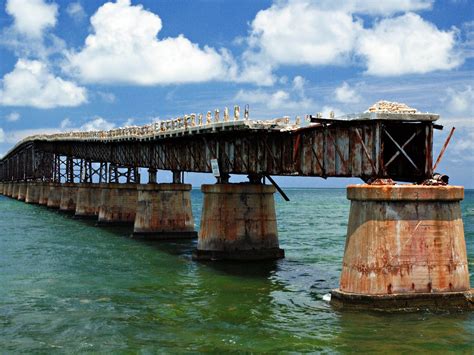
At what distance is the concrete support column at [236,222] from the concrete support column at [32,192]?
300ft

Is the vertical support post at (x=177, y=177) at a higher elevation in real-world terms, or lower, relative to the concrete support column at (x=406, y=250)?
higher

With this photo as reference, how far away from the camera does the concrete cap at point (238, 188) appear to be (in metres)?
39.3

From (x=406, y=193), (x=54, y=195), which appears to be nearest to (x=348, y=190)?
(x=406, y=193)

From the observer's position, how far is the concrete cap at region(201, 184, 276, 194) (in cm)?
3931

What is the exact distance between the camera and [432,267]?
2320 centimetres

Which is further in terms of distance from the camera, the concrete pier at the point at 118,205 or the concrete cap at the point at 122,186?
the concrete pier at the point at 118,205

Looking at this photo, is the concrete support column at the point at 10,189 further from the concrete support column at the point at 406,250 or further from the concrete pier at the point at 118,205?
the concrete support column at the point at 406,250

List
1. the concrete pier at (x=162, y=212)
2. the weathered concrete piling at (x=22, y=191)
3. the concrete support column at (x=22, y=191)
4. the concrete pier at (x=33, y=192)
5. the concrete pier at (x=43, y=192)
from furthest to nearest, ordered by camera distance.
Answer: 1. the weathered concrete piling at (x=22, y=191)
2. the concrete support column at (x=22, y=191)
3. the concrete pier at (x=33, y=192)
4. the concrete pier at (x=43, y=192)
5. the concrete pier at (x=162, y=212)

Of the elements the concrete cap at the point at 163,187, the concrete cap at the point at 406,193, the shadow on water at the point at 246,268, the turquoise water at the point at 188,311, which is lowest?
the turquoise water at the point at 188,311

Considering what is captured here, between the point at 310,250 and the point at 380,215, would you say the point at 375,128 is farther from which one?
the point at 310,250

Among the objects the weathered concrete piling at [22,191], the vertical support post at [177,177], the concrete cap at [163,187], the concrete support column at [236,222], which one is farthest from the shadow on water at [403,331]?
the weathered concrete piling at [22,191]

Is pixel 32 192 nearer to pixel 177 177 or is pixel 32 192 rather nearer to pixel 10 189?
pixel 10 189

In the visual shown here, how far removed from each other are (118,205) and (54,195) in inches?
1647

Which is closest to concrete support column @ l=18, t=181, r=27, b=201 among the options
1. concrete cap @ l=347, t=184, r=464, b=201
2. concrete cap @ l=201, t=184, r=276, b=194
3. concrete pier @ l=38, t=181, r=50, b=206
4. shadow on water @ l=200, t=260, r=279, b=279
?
concrete pier @ l=38, t=181, r=50, b=206
